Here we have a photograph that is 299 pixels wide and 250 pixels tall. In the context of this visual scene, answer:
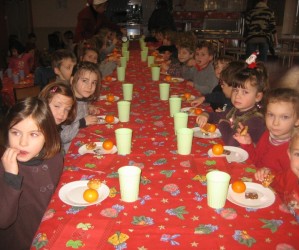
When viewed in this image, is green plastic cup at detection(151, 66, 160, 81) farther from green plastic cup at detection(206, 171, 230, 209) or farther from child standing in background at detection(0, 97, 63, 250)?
green plastic cup at detection(206, 171, 230, 209)

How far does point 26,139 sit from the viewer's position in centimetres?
160

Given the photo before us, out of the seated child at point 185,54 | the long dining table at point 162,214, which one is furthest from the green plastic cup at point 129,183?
the seated child at point 185,54

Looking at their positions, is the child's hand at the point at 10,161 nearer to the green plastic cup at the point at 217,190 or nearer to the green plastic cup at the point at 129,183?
the green plastic cup at the point at 129,183

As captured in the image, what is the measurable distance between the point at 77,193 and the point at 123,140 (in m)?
0.47

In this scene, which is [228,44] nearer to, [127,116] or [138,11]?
[138,11]

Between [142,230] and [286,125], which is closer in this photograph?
[142,230]

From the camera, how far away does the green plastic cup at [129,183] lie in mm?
1296

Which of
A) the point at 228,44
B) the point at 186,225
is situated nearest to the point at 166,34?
the point at 228,44

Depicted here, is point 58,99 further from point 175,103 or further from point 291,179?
point 291,179

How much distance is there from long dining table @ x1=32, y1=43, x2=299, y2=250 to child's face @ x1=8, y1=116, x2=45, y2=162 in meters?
0.19

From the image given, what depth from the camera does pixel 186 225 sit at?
1180 mm

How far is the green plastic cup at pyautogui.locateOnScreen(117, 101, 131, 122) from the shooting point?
2.30 m

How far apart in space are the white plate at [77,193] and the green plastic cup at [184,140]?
547mm

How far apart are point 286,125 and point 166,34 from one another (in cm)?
510
